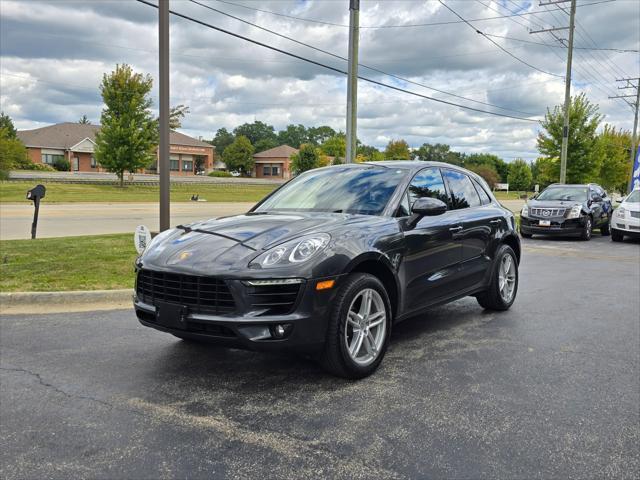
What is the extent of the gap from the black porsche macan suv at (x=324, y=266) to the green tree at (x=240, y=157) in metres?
88.3

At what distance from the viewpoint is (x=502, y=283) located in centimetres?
638

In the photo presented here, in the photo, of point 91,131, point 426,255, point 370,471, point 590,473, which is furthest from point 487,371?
point 91,131

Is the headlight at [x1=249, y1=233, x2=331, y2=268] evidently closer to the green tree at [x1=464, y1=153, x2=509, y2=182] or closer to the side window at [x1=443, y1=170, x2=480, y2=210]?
the side window at [x1=443, y1=170, x2=480, y2=210]

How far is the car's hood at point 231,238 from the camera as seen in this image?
150 inches

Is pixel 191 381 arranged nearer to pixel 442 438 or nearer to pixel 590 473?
pixel 442 438

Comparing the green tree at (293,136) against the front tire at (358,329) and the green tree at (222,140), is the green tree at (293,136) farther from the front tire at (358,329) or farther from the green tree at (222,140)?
the front tire at (358,329)

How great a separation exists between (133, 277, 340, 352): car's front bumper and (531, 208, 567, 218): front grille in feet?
44.6

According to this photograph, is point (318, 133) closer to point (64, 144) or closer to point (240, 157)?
point (240, 157)

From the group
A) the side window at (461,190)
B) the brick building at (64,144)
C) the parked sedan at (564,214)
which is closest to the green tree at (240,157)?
the brick building at (64,144)

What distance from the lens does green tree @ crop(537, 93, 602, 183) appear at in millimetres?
33375

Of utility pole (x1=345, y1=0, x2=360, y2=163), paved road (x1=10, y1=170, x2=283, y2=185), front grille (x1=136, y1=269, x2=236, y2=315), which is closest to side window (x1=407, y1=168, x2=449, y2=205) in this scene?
front grille (x1=136, y1=269, x2=236, y2=315)

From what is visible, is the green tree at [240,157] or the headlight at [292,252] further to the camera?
the green tree at [240,157]

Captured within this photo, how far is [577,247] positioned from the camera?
1427cm

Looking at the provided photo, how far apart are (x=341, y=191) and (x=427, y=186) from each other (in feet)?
2.78
